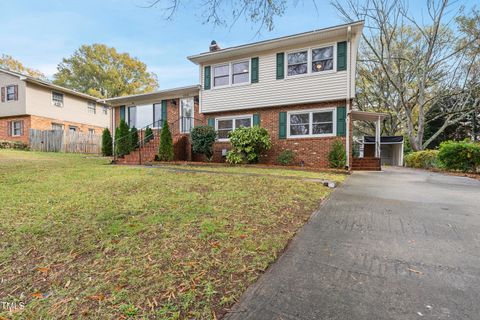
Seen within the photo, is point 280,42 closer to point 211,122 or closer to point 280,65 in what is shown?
point 280,65

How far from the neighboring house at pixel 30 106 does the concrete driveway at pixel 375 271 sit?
22366 millimetres

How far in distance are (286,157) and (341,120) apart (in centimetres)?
262

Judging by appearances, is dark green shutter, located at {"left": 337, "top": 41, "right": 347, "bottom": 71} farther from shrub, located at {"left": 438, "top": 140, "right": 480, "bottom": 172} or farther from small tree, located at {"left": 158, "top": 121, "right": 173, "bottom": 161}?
small tree, located at {"left": 158, "top": 121, "right": 173, "bottom": 161}

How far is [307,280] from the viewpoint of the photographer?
1.95 m

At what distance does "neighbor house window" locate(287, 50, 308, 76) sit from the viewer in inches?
404

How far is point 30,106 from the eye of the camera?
1802cm

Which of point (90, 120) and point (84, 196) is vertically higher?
point (90, 120)

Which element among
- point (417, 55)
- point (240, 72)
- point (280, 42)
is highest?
point (417, 55)

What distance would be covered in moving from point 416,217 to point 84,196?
17.6 ft

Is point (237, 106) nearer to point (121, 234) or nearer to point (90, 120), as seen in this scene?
point (121, 234)

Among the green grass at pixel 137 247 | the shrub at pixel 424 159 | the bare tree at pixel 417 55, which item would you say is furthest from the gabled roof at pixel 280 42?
the shrub at pixel 424 159

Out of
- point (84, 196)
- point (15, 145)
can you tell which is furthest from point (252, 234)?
point (15, 145)

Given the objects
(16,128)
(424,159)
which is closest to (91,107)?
(16,128)

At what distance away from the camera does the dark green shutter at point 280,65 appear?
1052 centimetres
